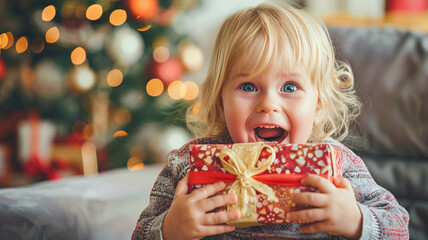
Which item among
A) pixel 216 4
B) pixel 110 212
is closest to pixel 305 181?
pixel 110 212

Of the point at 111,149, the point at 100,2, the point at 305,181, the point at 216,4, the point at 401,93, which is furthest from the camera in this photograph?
the point at 216,4

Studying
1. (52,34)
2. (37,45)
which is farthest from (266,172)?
(37,45)

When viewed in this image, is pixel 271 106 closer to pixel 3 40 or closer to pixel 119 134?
pixel 119 134

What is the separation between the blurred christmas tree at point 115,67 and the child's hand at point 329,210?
4.96 feet

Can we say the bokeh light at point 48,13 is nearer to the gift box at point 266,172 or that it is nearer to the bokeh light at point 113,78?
the bokeh light at point 113,78

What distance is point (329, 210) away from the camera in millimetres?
732

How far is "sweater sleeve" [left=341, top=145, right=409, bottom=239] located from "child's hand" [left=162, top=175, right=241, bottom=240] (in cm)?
24

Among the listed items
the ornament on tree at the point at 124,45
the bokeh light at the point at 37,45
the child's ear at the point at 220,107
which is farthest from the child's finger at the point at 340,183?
the bokeh light at the point at 37,45

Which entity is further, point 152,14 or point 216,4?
point 216,4

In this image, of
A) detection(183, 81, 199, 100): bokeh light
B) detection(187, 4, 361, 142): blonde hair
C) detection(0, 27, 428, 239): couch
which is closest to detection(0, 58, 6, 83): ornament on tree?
detection(183, 81, 199, 100): bokeh light

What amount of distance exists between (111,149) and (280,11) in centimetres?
176

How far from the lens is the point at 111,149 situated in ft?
8.23

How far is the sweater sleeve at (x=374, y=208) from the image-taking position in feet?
2.61

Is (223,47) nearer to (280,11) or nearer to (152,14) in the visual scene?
(280,11)
